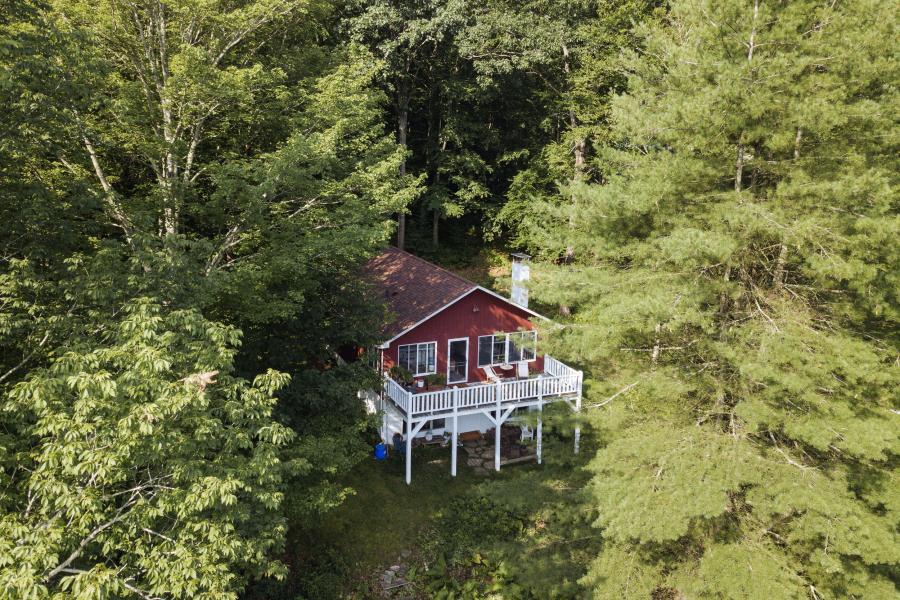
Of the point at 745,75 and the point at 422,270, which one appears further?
the point at 422,270

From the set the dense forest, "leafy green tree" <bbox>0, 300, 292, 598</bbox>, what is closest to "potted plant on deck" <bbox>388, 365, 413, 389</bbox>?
the dense forest

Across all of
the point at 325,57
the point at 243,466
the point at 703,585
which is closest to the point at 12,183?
the point at 243,466

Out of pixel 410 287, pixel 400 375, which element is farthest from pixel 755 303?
pixel 410 287

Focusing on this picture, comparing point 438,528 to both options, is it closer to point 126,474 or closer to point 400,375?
point 400,375

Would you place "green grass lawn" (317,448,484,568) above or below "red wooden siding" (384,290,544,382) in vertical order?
below

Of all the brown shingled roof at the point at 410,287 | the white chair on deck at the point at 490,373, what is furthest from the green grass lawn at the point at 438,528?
the brown shingled roof at the point at 410,287

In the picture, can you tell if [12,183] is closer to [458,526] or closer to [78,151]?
[78,151]

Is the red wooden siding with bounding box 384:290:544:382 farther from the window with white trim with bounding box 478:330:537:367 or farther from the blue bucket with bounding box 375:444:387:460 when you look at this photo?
the blue bucket with bounding box 375:444:387:460
